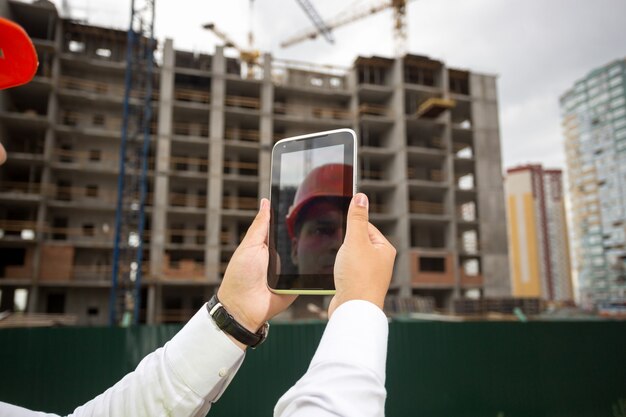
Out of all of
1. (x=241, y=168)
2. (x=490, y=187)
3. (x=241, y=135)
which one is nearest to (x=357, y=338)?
(x=241, y=168)

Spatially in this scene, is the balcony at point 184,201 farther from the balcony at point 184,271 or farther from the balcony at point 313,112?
the balcony at point 313,112

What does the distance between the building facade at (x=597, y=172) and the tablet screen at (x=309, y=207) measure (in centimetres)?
11694

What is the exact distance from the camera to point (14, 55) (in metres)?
0.97

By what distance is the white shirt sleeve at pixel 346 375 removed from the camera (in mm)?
830

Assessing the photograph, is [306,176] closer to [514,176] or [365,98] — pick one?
[365,98]

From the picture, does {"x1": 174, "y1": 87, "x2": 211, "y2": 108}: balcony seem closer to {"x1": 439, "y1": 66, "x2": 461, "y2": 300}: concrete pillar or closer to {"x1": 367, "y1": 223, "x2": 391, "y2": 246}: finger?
{"x1": 439, "y1": 66, "x2": 461, "y2": 300}: concrete pillar

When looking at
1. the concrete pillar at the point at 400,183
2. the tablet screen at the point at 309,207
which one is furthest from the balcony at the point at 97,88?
the tablet screen at the point at 309,207

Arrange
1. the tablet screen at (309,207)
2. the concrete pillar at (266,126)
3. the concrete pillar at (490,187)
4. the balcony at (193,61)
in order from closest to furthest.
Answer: the tablet screen at (309,207) → the concrete pillar at (266,126) → the concrete pillar at (490,187) → the balcony at (193,61)

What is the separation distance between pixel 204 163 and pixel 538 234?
12037cm

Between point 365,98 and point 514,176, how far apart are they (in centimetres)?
9777

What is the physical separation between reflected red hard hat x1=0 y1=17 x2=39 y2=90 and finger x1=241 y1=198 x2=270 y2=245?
760 mm

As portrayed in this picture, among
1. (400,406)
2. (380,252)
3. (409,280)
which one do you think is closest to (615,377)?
(400,406)

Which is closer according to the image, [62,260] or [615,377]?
[615,377]

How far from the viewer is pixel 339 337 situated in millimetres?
932
